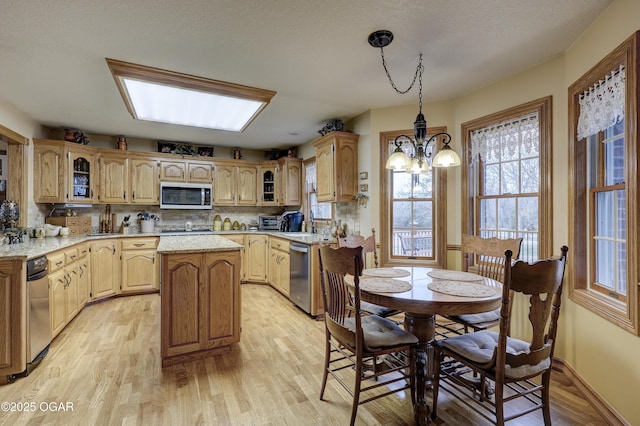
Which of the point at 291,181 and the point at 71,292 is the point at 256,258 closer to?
the point at 291,181

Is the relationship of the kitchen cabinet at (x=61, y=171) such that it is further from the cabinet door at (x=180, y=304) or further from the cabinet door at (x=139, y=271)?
the cabinet door at (x=180, y=304)

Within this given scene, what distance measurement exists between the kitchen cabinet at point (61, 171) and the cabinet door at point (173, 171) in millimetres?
936

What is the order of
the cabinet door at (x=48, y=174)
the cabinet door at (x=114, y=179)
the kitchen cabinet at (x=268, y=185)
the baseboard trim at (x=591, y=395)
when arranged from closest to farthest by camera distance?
1. the baseboard trim at (x=591, y=395)
2. the cabinet door at (x=48, y=174)
3. the cabinet door at (x=114, y=179)
4. the kitchen cabinet at (x=268, y=185)

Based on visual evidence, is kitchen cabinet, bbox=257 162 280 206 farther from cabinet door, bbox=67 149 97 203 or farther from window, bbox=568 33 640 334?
window, bbox=568 33 640 334

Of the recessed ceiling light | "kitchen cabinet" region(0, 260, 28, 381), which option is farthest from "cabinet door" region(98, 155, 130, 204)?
"kitchen cabinet" region(0, 260, 28, 381)

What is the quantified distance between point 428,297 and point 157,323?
2992 millimetres

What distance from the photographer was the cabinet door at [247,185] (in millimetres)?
5555

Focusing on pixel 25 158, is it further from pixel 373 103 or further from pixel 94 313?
pixel 373 103

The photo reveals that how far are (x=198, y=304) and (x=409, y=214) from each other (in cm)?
244

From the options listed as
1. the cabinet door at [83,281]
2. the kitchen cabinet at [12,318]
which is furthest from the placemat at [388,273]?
the cabinet door at [83,281]

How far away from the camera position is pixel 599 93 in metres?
1.99

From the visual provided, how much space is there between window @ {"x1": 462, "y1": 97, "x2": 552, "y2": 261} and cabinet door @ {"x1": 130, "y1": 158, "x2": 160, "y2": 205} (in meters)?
4.50

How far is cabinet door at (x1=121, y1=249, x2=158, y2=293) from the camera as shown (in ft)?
14.4

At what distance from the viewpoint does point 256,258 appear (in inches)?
203
